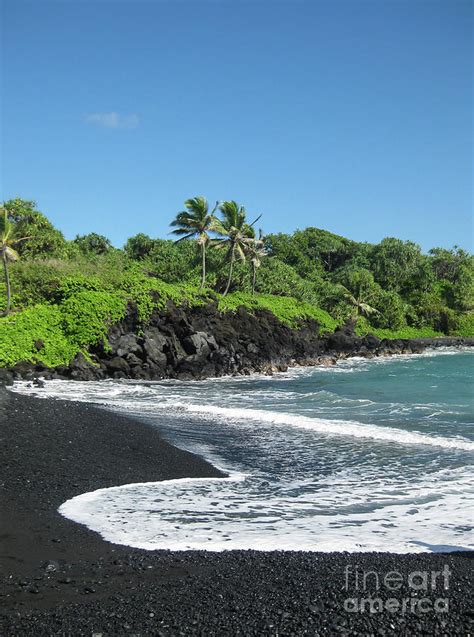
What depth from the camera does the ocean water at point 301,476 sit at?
7711mm

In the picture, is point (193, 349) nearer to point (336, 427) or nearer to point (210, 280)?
point (210, 280)

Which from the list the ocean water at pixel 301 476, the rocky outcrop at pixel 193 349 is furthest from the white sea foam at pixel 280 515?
the rocky outcrop at pixel 193 349

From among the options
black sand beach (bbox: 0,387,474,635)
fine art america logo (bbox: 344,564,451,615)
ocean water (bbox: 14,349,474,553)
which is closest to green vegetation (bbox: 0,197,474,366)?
ocean water (bbox: 14,349,474,553)

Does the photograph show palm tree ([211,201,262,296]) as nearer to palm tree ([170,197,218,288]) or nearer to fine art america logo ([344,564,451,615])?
palm tree ([170,197,218,288])

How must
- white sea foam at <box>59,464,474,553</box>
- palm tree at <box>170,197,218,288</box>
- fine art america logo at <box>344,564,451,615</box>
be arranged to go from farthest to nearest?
1. palm tree at <box>170,197,218,288</box>
2. white sea foam at <box>59,464,474,553</box>
3. fine art america logo at <box>344,564,451,615</box>

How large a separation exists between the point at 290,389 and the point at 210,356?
27.8ft

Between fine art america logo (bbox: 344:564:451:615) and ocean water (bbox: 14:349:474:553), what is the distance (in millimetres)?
997

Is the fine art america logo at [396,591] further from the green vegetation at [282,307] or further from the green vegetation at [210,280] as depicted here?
the green vegetation at [282,307]

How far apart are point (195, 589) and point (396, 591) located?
2.16 meters

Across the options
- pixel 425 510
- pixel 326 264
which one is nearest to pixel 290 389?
pixel 425 510

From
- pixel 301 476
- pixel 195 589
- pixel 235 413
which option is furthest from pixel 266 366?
pixel 195 589

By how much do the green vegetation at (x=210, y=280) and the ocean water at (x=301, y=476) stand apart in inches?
290

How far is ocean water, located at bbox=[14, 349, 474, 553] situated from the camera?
7.71m

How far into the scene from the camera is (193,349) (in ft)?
110
